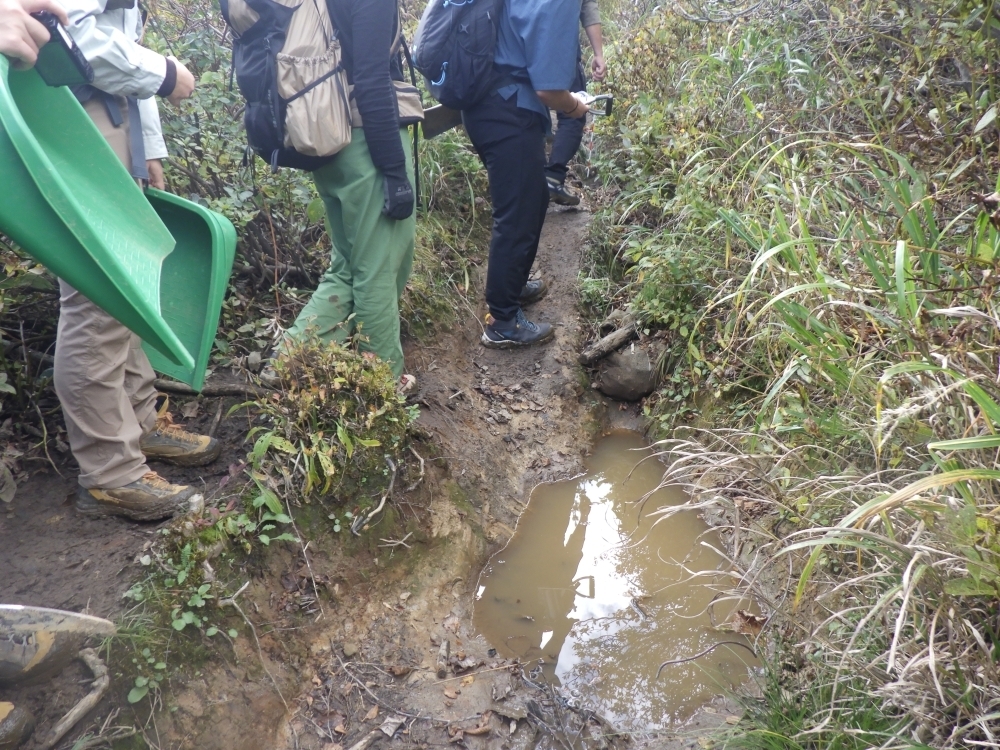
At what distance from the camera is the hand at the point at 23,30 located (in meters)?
1.69

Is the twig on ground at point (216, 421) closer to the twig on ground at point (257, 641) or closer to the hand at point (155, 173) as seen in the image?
the twig on ground at point (257, 641)

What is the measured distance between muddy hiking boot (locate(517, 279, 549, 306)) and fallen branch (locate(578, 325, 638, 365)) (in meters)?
0.67

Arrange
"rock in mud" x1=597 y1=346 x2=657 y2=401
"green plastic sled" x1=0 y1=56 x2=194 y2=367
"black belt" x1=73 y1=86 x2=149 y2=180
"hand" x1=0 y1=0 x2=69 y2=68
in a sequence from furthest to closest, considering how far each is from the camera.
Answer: "rock in mud" x1=597 y1=346 x2=657 y2=401 < "black belt" x1=73 y1=86 x2=149 y2=180 < "hand" x1=0 y1=0 x2=69 y2=68 < "green plastic sled" x1=0 y1=56 x2=194 y2=367

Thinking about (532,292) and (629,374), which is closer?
(629,374)

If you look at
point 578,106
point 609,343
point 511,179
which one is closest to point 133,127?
point 511,179

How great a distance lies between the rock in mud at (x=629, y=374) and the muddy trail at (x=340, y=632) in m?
1.08

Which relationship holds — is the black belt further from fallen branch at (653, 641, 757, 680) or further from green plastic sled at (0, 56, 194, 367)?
fallen branch at (653, 641, 757, 680)

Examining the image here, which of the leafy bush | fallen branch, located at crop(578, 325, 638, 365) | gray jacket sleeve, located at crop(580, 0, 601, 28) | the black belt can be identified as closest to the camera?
the black belt

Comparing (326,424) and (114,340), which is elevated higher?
(114,340)

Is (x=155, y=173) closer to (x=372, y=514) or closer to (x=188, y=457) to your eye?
(x=188, y=457)

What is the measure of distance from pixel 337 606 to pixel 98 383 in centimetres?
122

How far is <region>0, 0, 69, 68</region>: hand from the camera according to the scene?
169cm

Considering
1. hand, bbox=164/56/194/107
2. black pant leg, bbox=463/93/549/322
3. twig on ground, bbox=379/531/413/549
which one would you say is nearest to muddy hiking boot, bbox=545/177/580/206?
black pant leg, bbox=463/93/549/322

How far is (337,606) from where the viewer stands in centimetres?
273
